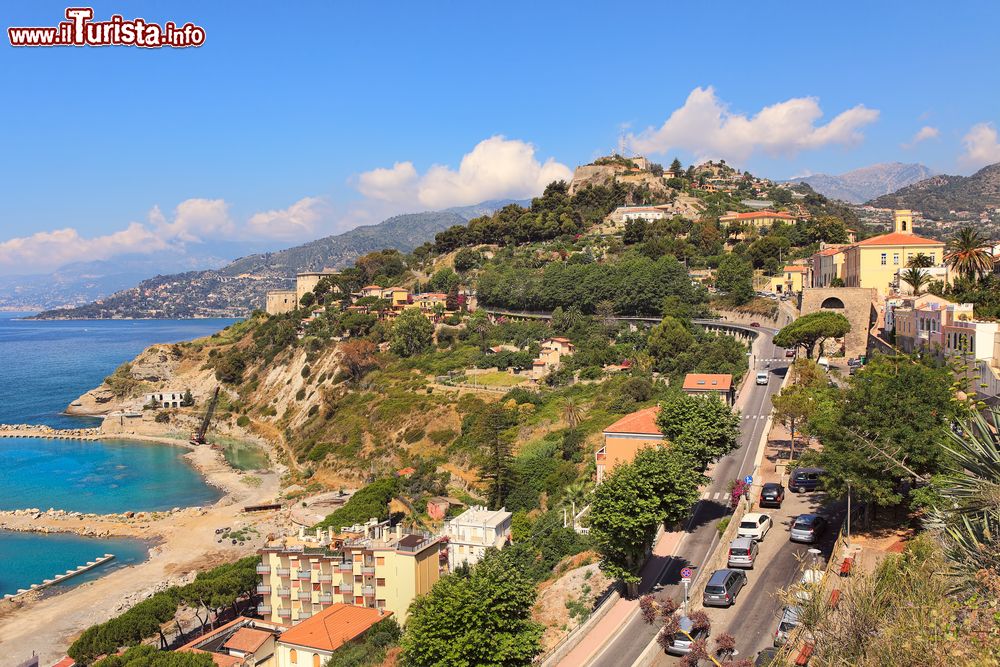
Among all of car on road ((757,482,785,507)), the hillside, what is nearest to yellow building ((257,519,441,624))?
car on road ((757,482,785,507))

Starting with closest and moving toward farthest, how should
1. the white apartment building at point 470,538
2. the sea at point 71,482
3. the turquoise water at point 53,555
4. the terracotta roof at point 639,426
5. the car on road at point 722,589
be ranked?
the car on road at point 722,589, the terracotta roof at point 639,426, the white apartment building at point 470,538, the turquoise water at point 53,555, the sea at point 71,482

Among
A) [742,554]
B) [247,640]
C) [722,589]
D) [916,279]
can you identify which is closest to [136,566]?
[247,640]

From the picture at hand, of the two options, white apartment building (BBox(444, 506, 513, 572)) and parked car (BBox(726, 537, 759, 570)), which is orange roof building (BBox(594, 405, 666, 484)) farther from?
parked car (BBox(726, 537, 759, 570))

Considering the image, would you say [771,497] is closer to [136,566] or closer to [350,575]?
[350,575]

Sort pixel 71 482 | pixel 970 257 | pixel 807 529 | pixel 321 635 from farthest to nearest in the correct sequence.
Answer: pixel 71 482, pixel 970 257, pixel 321 635, pixel 807 529

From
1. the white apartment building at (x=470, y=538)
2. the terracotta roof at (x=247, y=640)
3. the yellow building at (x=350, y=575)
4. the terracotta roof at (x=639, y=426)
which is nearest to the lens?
the terracotta roof at (x=247, y=640)

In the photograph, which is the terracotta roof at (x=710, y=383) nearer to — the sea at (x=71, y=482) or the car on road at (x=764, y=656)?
the car on road at (x=764, y=656)

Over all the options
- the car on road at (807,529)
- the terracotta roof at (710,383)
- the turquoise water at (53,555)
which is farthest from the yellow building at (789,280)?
the turquoise water at (53,555)
